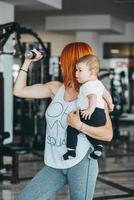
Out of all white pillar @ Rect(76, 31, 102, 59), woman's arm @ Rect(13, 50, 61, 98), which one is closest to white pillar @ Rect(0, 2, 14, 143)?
woman's arm @ Rect(13, 50, 61, 98)

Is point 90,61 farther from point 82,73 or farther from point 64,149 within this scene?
point 64,149

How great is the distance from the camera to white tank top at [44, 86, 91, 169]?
2.35 metres

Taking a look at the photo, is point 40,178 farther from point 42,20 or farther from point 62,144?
point 42,20

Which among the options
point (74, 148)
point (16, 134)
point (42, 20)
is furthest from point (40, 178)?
point (42, 20)

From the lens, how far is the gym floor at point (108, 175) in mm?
5344

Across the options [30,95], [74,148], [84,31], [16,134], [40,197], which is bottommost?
[16,134]

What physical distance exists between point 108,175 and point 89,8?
6353mm

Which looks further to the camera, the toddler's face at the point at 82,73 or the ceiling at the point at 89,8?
the ceiling at the point at 89,8

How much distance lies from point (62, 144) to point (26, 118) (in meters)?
6.44

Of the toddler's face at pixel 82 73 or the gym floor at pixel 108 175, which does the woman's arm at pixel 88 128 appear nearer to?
the toddler's face at pixel 82 73

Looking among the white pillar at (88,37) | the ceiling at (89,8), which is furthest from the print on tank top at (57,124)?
the white pillar at (88,37)

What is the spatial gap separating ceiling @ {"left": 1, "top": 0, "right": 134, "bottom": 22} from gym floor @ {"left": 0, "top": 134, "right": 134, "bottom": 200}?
2.91 metres

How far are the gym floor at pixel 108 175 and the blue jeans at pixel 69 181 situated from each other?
2.83 meters

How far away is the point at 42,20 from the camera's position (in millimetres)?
14359
